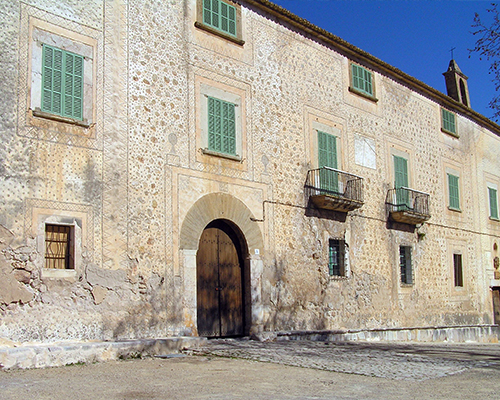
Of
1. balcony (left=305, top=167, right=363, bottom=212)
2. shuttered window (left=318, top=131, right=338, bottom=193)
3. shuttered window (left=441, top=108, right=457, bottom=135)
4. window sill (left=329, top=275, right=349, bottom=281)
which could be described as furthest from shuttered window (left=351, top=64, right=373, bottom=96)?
window sill (left=329, top=275, right=349, bottom=281)

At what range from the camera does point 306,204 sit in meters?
16.3

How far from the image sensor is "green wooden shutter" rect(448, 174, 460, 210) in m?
23.1

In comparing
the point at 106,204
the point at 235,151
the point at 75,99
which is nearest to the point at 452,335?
the point at 235,151

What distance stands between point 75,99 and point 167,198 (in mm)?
2857

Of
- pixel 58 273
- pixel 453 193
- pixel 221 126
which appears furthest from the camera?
pixel 453 193

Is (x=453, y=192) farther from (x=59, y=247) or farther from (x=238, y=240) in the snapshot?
(x=59, y=247)

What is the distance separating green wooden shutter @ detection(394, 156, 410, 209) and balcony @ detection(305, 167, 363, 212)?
256cm

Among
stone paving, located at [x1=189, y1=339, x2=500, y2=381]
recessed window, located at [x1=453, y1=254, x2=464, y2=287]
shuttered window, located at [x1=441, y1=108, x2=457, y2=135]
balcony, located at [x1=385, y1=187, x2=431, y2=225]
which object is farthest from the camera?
shuttered window, located at [x1=441, y1=108, x2=457, y2=135]

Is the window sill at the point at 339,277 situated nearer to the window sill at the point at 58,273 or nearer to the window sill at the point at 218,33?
the window sill at the point at 218,33

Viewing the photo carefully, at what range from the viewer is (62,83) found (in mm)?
11312

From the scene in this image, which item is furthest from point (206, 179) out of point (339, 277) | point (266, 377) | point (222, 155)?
point (266, 377)

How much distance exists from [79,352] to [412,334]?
12753 mm

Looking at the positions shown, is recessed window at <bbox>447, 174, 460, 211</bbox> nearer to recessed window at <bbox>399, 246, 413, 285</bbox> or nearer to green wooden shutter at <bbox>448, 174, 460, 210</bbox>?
green wooden shutter at <bbox>448, 174, 460, 210</bbox>

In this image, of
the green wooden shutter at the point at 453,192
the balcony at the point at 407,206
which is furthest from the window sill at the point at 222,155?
the green wooden shutter at the point at 453,192
